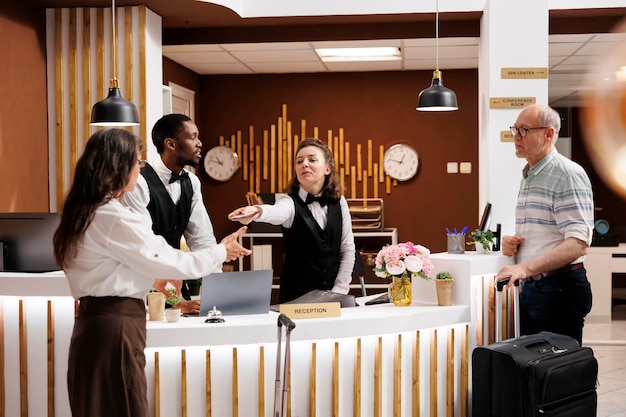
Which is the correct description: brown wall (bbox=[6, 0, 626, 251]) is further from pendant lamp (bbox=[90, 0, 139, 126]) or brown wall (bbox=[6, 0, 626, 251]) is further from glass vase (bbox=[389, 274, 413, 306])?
glass vase (bbox=[389, 274, 413, 306])

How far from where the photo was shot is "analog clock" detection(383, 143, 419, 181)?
9.23 meters

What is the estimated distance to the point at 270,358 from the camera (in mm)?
3299

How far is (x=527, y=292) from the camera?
385cm

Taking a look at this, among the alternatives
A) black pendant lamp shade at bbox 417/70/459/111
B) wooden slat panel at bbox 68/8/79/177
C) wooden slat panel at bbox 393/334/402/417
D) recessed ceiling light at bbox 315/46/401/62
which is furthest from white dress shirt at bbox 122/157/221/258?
recessed ceiling light at bbox 315/46/401/62

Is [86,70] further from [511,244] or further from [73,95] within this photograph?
[511,244]

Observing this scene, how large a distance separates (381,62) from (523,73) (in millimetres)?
3115

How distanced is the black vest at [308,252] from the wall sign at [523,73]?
2.32 m

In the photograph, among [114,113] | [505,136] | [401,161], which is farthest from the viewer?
[401,161]

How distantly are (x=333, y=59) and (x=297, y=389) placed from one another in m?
5.52

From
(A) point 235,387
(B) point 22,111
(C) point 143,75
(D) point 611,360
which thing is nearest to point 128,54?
(C) point 143,75

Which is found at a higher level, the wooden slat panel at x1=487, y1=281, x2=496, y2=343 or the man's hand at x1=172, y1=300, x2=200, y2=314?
the man's hand at x1=172, y1=300, x2=200, y2=314

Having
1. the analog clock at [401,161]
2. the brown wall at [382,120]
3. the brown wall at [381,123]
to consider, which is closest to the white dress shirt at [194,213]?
the brown wall at [382,120]

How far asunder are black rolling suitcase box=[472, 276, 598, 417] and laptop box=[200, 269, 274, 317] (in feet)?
3.52

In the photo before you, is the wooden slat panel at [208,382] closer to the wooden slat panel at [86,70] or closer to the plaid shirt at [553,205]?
the plaid shirt at [553,205]
